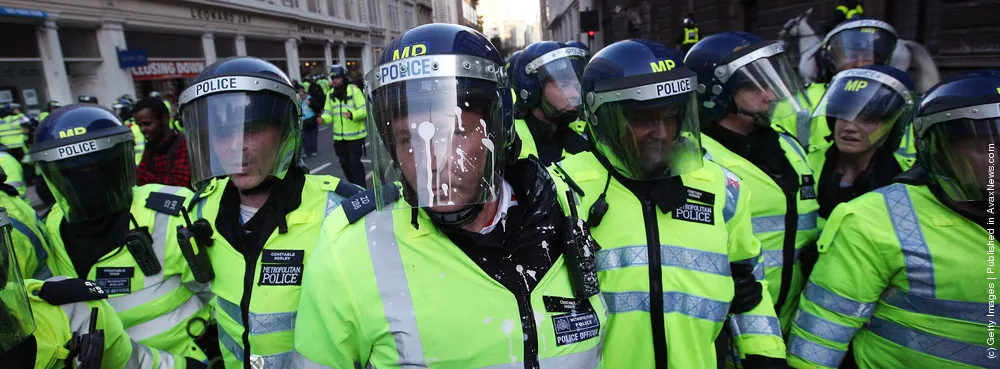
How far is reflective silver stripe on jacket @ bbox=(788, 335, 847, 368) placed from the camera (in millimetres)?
1877

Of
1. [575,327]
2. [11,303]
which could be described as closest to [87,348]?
[11,303]

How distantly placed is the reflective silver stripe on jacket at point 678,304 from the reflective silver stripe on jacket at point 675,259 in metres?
0.09

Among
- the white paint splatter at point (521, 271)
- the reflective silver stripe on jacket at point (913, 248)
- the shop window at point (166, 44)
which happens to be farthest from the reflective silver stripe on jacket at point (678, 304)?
the shop window at point (166, 44)

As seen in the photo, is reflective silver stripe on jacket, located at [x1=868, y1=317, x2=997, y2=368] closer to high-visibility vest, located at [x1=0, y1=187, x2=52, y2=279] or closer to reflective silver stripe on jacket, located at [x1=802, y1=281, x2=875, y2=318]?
reflective silver stripe on jacket, located at [x1=802, y1=281, x2=875, y2=318]

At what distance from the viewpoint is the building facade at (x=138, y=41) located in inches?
533

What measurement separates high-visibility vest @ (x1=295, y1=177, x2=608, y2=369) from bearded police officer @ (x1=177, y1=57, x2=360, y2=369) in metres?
0.58

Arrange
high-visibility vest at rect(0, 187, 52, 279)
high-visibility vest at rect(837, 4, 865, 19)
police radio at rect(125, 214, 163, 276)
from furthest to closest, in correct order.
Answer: high-visibility vest at rect(837, 4, 865, 19) → high-visibility vest at rect(0, 187, 52, 279) → police radio at rect(125, 214, 163, 276)

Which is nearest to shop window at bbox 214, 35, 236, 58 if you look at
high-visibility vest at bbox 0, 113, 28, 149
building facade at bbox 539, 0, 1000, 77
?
high-visibility vest at bbox 0, 113, 28, 149

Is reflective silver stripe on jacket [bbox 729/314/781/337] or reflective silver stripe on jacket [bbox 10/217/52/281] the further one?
reflective silver stripe on jacket [bbox 10/217/52/281]

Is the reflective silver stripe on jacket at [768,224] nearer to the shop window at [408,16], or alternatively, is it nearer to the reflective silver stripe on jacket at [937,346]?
the reflective silver stripe on jacket at [937,346]

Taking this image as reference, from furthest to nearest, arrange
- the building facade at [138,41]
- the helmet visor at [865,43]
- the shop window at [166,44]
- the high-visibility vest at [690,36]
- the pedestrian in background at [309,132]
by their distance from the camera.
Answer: the shop window at [166,44], the building facade at [138,41], the pedestrian in background at [309,132], the high-visibility vest at [690,36], the helmet visor at [865,43]

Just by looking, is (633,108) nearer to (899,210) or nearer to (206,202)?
(899,210)

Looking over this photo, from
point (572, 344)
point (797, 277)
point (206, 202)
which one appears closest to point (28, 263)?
point (206, 202)

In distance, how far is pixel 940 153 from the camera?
1.75m
